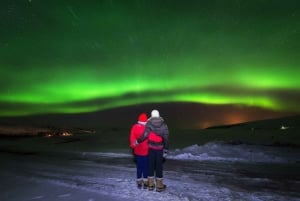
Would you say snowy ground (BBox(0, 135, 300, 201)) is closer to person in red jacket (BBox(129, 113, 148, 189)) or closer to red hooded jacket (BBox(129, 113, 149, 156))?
person in red jacket (BBox(129, 113, 148, 189))

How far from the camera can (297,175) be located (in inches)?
475

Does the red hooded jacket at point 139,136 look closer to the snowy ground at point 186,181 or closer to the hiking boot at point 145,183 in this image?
the hiking boot at point 145,183

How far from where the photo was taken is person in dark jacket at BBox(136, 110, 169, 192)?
905 centimetres

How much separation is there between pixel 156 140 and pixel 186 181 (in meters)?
2.57

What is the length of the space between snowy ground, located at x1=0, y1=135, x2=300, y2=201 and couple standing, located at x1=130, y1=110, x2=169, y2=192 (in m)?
0.45

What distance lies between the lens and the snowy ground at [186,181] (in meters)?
8.89

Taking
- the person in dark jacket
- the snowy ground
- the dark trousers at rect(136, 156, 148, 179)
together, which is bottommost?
the snowy ground

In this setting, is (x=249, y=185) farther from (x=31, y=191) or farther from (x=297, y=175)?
(x=31, y=191)

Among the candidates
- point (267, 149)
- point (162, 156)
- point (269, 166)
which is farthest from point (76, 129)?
point (162, 156)

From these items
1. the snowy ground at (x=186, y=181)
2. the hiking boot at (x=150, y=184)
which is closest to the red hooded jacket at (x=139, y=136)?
the hiking boot at (x=150, y=184)

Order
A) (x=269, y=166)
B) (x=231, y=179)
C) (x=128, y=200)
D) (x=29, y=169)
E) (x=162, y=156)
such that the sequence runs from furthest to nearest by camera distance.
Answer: (x=29, y=169)
(x=269, y=166)
(x=231, y=179)
(x=162, y=156)
(x=128, y=200)

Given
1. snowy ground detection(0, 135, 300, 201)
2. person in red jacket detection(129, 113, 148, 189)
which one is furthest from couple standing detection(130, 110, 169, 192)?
snowy ground detection(0, 135, 300, 201)

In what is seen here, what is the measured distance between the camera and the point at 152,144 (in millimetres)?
9148

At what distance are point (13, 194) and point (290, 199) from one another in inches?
276
